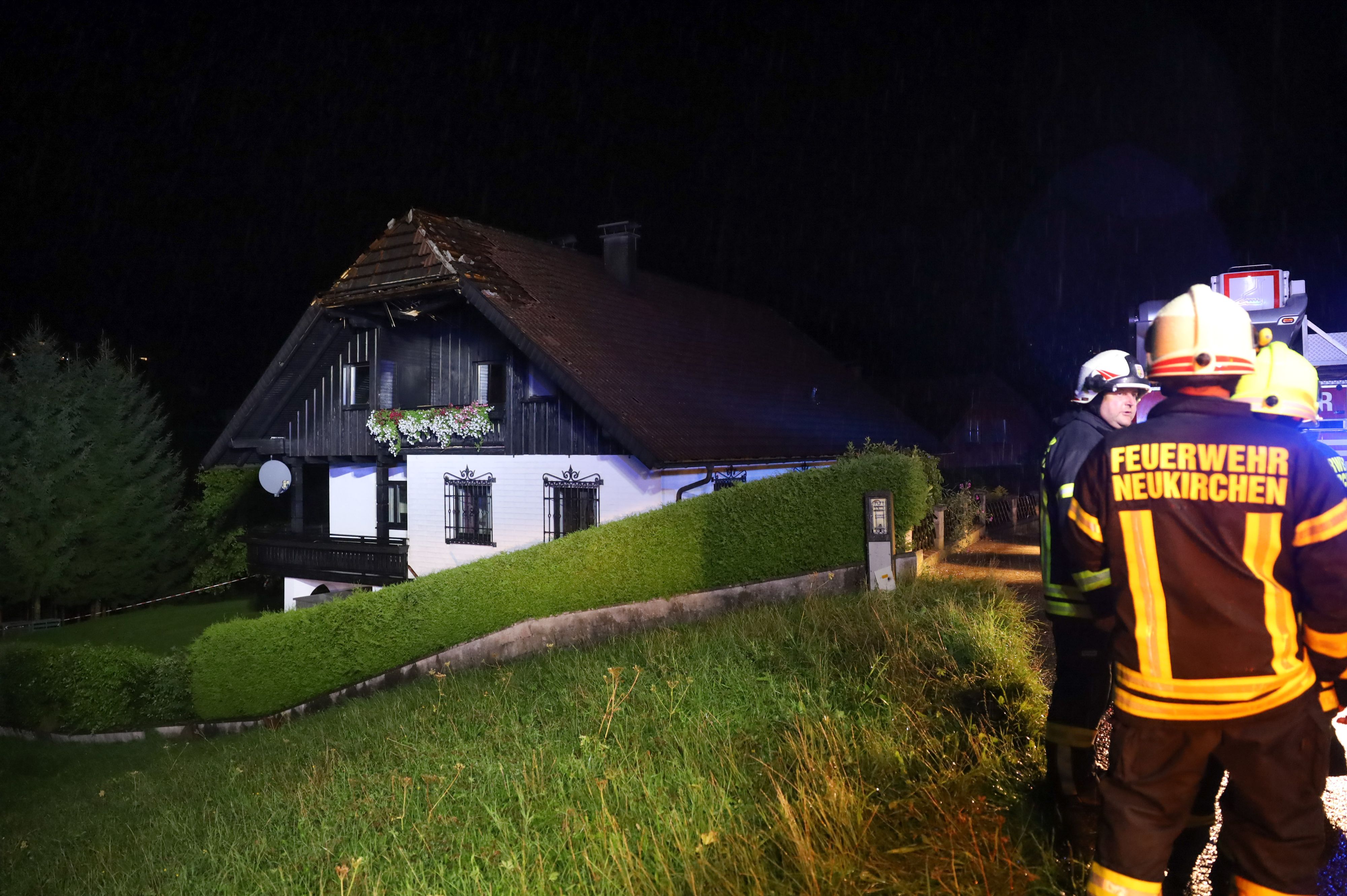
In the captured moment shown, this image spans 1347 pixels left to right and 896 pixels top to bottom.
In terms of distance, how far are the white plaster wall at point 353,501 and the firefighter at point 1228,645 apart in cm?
1830

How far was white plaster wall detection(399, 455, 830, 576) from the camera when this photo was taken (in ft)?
47.3

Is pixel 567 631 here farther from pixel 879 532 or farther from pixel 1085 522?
pixel 1085 522

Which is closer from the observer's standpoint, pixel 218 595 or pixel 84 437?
pixel 84 437

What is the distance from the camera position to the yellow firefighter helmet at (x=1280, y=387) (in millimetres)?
3244

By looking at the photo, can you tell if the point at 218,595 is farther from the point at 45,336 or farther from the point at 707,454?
the point at 707,454

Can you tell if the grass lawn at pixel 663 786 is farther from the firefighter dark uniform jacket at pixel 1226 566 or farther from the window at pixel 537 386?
the window at pixel 537 386

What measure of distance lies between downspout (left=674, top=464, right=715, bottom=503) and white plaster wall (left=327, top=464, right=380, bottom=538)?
838 cm

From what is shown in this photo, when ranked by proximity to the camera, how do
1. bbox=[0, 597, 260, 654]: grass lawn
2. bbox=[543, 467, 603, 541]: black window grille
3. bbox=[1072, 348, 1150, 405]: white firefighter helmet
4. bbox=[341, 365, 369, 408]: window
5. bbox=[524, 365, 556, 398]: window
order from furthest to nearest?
bbox=[0, 597, 260, 654]: grass lawn < bbox=[341, 365, 369, 408]: window < bbox=[524, 365, 556, 398]: window < bbox=[543, 467, 603, 541]: black window grille < bbox=[1072, 348, 1150, 405]: white firefighter helmet

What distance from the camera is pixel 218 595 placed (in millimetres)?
25391

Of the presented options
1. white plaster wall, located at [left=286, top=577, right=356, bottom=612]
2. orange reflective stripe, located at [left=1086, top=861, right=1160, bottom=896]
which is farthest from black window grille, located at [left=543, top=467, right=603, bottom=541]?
orange reflective stripe, located at [left=1086, top=861, right=1160, bottom=896]

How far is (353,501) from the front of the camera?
64.1 ft

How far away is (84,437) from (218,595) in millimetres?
5865

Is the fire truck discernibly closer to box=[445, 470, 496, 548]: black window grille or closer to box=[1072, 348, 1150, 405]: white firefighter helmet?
box=[1072, 348, 1150, 405]: white firefighter helmet

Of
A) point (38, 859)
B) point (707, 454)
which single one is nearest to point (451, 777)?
point (38, 859)
